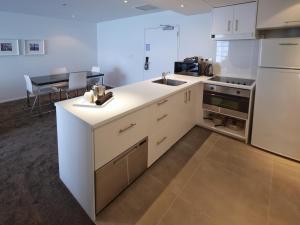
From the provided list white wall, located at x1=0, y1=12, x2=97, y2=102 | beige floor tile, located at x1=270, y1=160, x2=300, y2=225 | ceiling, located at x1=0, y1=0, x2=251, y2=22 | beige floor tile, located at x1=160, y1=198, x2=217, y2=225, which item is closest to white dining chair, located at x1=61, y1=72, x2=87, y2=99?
ceiling, located at x1=0, y1=0, x2=251, y2=22

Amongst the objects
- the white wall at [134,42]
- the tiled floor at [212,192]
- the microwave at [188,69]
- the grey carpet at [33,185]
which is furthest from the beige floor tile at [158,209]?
the white wall at [134,42]

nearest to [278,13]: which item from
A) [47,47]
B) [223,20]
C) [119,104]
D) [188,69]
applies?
[223,20]

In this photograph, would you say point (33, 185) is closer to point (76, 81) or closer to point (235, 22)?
point (76, 81)

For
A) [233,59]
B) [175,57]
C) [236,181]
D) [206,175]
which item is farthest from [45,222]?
[175,57]

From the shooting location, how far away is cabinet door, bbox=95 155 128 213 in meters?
1.62

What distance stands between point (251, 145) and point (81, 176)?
92.7 inches

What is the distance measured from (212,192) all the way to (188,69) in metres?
2.41

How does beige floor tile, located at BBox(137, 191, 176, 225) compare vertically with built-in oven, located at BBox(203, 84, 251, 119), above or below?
below

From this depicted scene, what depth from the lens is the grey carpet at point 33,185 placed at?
5.46 feet

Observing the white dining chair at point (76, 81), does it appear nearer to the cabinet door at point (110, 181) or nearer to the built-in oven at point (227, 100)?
the built-in oven at point (227, 100)

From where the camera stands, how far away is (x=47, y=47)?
546 centimetres

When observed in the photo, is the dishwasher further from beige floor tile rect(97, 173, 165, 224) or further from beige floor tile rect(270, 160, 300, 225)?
beige floor tile rect(270, 160, 300, 225)

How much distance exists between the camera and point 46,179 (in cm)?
213

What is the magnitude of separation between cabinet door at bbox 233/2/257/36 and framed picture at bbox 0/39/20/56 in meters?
4.88
